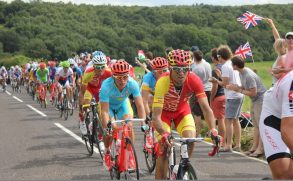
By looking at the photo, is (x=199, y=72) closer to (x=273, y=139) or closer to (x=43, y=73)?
(x=273, y=139)

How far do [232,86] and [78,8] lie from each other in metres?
127

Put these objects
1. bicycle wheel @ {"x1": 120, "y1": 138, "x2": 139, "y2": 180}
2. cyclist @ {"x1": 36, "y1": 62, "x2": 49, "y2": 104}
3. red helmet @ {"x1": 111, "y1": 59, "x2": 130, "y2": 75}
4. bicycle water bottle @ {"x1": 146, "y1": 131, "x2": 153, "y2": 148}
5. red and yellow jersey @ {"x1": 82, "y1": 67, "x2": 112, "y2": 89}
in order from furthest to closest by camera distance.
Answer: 1. cyclist @ {"x1": 36, "y1": 62, "x2": 49, "y2": 104}
2. red and yellow jersey @ {"x1": 82, "y1": 67, "x2": 112, "y2": 89}
3. bicycle water bottle @ {"x1": 146, "y1": 131, "x2": 153, "y2": 148}
4. red helmet @ {"x1": 111, "y1": 59, "x2": 130, "y2": 75}
5. bicycle wheel @ {"x1": 120, "y1": 138, "x2": 139, "y2": 180}

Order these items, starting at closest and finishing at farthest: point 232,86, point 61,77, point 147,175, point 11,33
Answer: point 147,175
point 232,86
point 61,77
point 11,33

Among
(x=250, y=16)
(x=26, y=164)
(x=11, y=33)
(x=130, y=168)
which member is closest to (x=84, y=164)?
(x=26, y=164)

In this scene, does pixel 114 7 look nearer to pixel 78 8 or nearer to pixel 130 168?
pixel 78 8

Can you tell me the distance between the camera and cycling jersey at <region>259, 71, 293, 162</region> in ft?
14.6

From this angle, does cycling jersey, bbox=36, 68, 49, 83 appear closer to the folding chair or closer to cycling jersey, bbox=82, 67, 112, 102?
the folding chair

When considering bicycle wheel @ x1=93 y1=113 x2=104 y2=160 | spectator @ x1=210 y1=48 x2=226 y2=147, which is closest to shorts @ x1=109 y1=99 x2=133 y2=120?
bicycle wheel @ x1=93 y1=113 x2=104 y2=160

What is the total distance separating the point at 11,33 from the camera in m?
123

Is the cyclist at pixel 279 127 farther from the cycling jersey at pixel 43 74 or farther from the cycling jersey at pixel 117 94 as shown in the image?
the cycling jersey at pixel 43 74

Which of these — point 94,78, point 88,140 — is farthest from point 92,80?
point 88,140

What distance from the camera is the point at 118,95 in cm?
839

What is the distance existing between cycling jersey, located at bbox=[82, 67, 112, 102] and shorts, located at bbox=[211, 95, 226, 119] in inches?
99.7

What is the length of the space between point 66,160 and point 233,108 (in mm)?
3486
